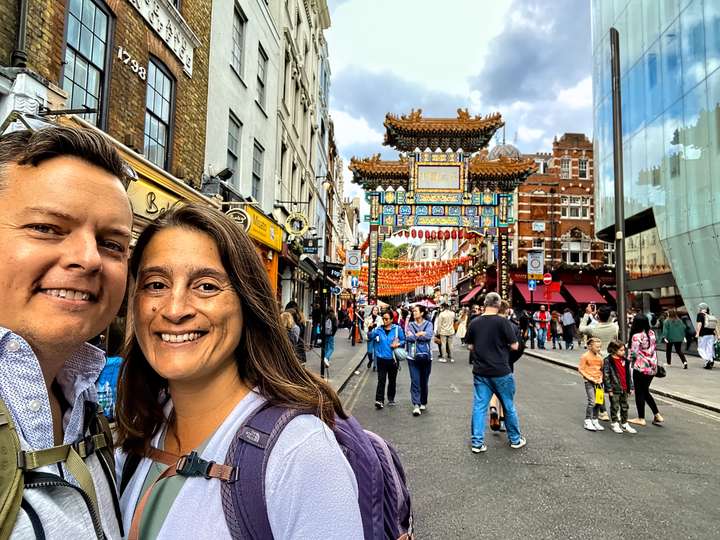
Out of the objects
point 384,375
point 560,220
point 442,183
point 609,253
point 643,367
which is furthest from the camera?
point 560,220

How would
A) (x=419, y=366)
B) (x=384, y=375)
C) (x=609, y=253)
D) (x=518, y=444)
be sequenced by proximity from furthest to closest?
(x=609, y=253)
(x=384, y=375)
(x=419, y=366)
(x=518, y=444)

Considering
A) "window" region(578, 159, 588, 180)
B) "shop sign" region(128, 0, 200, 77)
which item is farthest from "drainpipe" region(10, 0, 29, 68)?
"window" region(578, 159, 588, 180)

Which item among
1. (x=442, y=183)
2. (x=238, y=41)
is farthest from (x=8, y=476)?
(x=442, y=183)

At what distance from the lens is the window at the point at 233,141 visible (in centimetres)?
1232

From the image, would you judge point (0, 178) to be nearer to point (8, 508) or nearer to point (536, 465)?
point (8, 508)

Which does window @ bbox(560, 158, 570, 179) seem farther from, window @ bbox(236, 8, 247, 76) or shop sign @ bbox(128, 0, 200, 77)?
shop sign @ bbox(128, 0, 200, 77)

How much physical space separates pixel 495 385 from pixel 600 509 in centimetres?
215

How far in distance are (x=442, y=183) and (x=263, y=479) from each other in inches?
974

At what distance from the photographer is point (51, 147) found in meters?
1.11

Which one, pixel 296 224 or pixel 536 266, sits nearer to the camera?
pixel 296 224

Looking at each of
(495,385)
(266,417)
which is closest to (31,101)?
(266,417)

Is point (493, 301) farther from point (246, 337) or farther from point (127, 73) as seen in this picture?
point (127, 73)

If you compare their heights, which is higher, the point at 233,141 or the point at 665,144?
the point at 665,144

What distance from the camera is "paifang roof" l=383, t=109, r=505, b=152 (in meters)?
25.2
